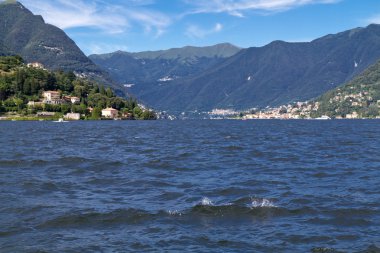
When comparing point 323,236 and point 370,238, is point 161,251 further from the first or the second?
point 370,238

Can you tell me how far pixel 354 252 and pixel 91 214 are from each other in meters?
11.3

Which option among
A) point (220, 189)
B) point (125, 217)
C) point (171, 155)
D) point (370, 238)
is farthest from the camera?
point (171, 155)

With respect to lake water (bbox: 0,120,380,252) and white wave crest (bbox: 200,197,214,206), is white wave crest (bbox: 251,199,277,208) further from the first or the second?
white wave crest (bbox: 200,197,214,206)

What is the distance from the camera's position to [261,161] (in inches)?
1812

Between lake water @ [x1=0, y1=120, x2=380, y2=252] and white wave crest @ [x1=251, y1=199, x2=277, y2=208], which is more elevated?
white wave crest @ [x1=251, y1=199, x2=277, y2=208]

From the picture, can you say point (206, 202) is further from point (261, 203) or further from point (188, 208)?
point (261, 203)

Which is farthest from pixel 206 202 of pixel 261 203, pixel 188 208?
pixel 261 203

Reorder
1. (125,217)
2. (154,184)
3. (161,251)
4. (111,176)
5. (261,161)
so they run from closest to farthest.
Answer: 1. (161,251)
2. (125,217)
3. (154,184)
4. (111,176)
5. (261,161)

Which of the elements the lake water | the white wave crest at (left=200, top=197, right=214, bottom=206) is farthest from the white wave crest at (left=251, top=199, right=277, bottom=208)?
the white wave crest at (left=200, top=197, right=214, bottom=206)

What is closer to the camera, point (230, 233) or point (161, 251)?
point (161, 251)

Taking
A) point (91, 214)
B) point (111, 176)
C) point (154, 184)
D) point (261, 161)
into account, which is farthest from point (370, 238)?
point (261, 161)

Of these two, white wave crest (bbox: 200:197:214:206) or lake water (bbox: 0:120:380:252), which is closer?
lake water (bbox: 0:120:380:252)

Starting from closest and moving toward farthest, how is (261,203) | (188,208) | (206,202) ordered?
(188,208), (206,202), (261,203)

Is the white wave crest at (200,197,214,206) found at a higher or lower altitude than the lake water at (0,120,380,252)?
higher
